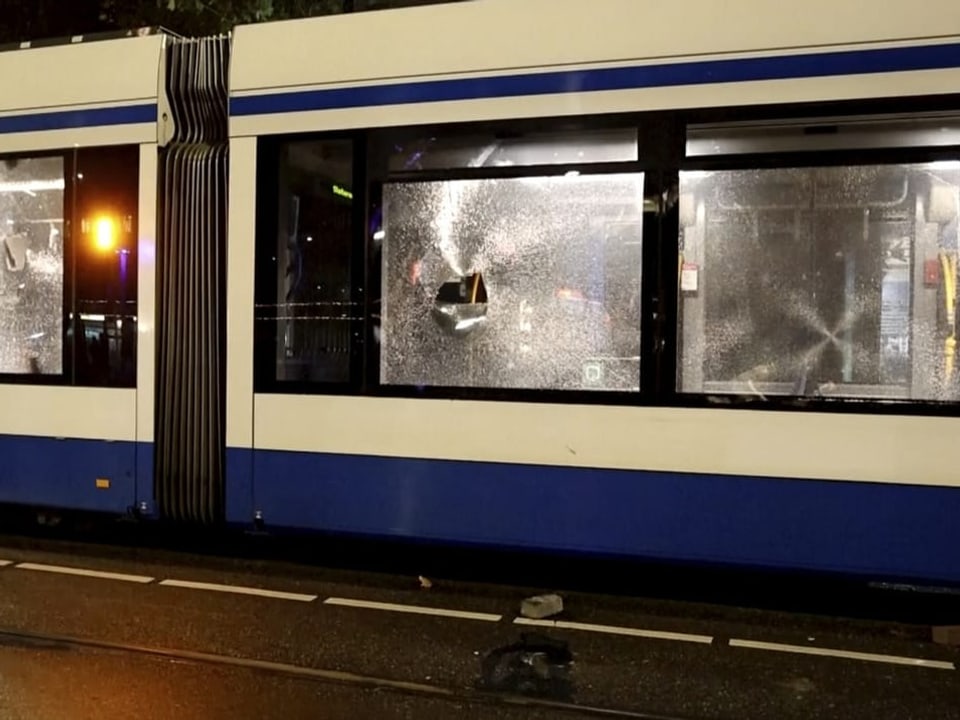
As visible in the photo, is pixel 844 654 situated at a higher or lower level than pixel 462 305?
lower

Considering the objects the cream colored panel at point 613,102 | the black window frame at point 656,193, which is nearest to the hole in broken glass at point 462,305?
the black window frame at point 656,193

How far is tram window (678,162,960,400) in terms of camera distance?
16.8ft

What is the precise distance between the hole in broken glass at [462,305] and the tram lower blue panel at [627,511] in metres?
0.81

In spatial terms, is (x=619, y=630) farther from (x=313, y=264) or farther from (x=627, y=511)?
(x=313, y=264)

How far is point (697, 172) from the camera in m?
5.41

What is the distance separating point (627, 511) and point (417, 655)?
1370mm

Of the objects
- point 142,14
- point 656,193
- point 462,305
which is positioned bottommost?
point 462,305

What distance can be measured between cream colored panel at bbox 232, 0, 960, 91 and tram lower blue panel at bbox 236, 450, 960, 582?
2290mm

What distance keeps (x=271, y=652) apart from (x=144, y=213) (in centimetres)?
300

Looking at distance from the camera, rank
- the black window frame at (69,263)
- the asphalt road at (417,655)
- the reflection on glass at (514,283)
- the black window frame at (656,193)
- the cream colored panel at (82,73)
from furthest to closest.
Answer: the black window frame at (69,263), the cream colored panel at (82,73), the reflection on glass at (514,283), the black window frame at (656,193), the asphalt road at (417,655)

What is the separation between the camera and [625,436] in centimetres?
544

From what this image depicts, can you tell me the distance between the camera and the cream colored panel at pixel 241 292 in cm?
617

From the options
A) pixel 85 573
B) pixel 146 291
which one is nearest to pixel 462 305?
pixel 146 291

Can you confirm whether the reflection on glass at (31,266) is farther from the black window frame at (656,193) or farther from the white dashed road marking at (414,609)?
the white dashed road marking at (414,609)
